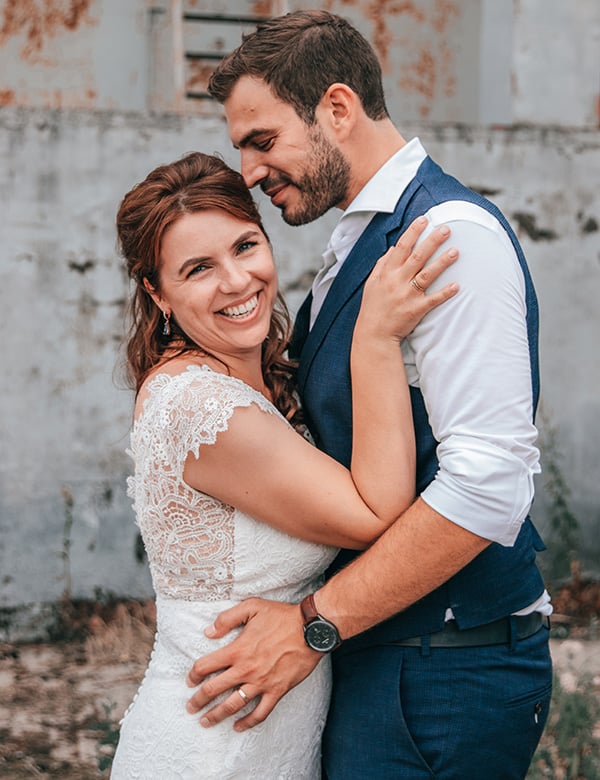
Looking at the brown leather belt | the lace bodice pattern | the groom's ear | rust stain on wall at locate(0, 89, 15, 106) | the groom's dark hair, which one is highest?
the groom's dark hair

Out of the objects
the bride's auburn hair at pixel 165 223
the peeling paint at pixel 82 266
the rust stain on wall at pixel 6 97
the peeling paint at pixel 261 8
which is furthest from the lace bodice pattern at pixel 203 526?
the peeling paint at pixel 261 8

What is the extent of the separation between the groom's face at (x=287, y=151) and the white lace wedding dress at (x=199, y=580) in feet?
1.57

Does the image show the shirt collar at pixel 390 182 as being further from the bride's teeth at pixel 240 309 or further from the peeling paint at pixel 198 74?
the peeling paint at pixel 198 74

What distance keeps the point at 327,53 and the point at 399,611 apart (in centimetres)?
124

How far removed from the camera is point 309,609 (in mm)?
2229

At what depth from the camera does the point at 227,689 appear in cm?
228

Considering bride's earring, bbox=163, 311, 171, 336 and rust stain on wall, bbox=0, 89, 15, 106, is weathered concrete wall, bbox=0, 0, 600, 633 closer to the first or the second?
rust stain on wall, bbox=0, 89, 15, 106

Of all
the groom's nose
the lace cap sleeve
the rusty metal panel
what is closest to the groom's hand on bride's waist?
the lace cap sleeve

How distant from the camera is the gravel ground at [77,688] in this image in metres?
4.27

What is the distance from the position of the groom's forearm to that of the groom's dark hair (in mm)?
969

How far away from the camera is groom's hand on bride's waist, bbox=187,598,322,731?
2232 millimetres

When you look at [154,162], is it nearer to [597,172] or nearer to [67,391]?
[67,391]

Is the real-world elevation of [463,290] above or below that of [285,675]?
above

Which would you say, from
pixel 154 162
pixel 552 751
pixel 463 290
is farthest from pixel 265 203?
pixel 463 290
